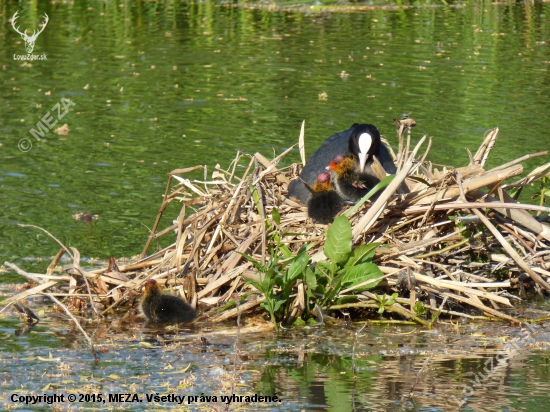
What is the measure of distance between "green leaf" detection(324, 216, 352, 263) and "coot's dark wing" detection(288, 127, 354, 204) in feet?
3.71

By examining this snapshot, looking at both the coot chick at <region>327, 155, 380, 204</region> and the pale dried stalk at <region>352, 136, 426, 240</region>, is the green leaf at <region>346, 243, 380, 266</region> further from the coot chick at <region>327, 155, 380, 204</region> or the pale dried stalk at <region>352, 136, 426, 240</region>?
the coot chick at <region>327, 155, 380, 204</region>

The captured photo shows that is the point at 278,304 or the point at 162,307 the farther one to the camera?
the point at 162,307

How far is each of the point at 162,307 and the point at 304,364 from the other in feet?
3.32

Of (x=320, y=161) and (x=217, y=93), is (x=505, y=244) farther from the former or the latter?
(x=217, y=93)

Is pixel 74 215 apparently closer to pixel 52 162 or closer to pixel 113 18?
pixel 52 162

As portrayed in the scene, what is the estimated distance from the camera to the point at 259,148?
392 inches

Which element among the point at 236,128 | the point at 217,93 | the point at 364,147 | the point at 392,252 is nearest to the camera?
the point at 392,252

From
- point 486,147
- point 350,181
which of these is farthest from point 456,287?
point 486,147

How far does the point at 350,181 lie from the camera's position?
574 centimetres

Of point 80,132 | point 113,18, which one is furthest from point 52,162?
point 113,18

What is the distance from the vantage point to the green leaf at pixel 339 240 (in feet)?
16.8

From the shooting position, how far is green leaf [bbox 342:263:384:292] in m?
5.14

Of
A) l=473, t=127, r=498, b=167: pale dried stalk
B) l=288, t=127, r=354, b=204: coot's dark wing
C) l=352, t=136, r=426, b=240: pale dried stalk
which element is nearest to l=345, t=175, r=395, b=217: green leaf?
l=352, t=136, r=426, b=240: pale dried stalk

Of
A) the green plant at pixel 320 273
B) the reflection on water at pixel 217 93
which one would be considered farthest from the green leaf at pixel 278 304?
the reflection on water at pixel 217 93
